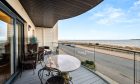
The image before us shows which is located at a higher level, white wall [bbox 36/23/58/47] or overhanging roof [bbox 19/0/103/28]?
overhanging roof [bbox 19/0/103/28]

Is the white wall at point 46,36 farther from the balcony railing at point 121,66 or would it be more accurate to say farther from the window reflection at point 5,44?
the window reflection at point 5,44

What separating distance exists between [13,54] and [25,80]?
30.4 inches

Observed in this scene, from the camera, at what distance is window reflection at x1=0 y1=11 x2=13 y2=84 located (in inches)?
103

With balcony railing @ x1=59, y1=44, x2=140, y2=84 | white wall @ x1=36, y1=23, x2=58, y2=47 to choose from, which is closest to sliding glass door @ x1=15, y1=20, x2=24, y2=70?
balcony railing @ x1=59, y1=44, x2=140, y2=84

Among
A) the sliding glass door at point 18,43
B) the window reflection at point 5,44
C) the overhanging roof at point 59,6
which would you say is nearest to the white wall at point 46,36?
the sliding glass door at point 18,43

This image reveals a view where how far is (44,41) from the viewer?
11.1 m

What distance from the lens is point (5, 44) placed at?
2816 mm

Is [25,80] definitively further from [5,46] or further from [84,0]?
[84,0]

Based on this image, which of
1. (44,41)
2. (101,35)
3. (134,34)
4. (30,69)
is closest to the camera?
(30,69)

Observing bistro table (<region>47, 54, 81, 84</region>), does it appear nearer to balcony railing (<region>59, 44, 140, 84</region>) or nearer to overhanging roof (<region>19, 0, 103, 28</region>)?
balcony railing (<region>59, 44, 140, 84</region>)

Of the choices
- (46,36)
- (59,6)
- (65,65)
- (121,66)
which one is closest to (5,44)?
(65,65)

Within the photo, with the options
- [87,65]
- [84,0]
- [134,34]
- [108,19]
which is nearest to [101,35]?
[108,19]

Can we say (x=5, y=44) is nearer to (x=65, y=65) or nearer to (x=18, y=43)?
(x=18, y=43)

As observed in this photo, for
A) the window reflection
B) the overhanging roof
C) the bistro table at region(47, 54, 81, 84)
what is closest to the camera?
the bistro table at region(47, 54, 81, 84)
